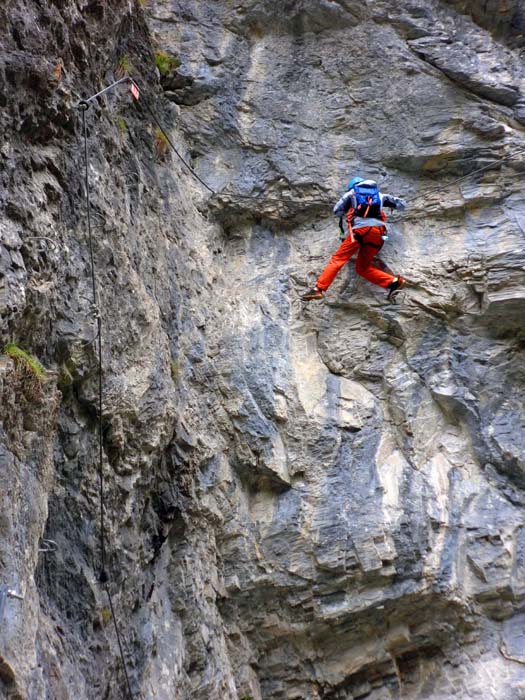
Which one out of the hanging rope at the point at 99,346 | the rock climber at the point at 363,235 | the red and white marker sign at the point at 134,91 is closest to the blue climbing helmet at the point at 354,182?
the rock climber at the point at 363,235

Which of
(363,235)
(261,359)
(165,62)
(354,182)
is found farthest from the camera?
(165,62)

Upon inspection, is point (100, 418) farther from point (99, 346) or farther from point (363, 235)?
point (363, 235)

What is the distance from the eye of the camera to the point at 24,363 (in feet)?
14.8

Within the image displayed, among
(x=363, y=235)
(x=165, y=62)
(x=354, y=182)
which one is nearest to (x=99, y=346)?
(x=363, y=235)

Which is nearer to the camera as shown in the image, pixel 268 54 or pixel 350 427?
pixel 350 427

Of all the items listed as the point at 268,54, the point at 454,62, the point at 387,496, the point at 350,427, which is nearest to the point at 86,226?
the point at 350,427

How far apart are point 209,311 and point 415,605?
3634 millimetres

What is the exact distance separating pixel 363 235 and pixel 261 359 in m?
1.73

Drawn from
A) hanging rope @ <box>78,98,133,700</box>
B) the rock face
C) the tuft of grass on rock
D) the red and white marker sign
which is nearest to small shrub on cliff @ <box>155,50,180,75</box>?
the rock face

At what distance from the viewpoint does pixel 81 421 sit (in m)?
5.32

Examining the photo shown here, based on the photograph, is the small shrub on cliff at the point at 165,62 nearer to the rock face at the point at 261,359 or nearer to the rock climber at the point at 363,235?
the rock face at the point at 261,359

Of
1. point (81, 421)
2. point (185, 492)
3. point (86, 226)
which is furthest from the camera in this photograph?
point (185, 492)

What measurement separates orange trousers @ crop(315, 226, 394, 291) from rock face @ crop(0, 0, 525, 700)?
0.31m

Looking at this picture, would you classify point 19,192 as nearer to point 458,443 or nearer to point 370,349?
point 370,349
